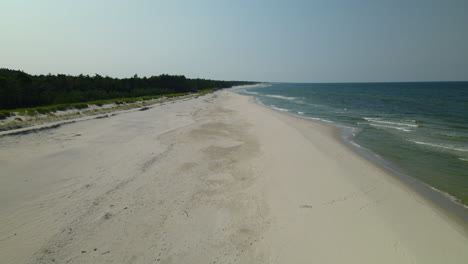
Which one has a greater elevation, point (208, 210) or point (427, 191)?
point (208, 210)

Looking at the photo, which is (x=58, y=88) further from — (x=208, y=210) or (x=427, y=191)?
(x=427, y=191)

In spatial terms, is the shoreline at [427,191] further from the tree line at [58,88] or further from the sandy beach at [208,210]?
the tree line at [58,88]

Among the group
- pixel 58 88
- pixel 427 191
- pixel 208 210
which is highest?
pixel 58 88

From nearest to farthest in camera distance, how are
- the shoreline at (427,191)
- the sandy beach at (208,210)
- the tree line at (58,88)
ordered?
the sandy beach at (208,210) < the shoreline at (427,191) < the tree line at (58,88)

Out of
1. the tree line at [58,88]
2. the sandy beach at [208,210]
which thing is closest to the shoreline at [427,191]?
the sandy beach at [208,210]

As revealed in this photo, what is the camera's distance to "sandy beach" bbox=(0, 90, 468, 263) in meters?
4.64

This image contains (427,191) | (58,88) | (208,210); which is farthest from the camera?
(58,88)

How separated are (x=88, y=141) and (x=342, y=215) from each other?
45.6 feet

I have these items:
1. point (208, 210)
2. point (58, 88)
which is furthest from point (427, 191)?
point (58, 88)

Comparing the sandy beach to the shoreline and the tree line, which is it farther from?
the tree line

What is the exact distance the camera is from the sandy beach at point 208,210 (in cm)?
464

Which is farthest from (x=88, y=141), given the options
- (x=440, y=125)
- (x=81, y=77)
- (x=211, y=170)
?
(x=81, y=77)

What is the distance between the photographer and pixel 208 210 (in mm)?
6148

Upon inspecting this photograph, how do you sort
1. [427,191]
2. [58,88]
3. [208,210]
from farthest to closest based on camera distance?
[58,88] → [427,191] → [208,210]
